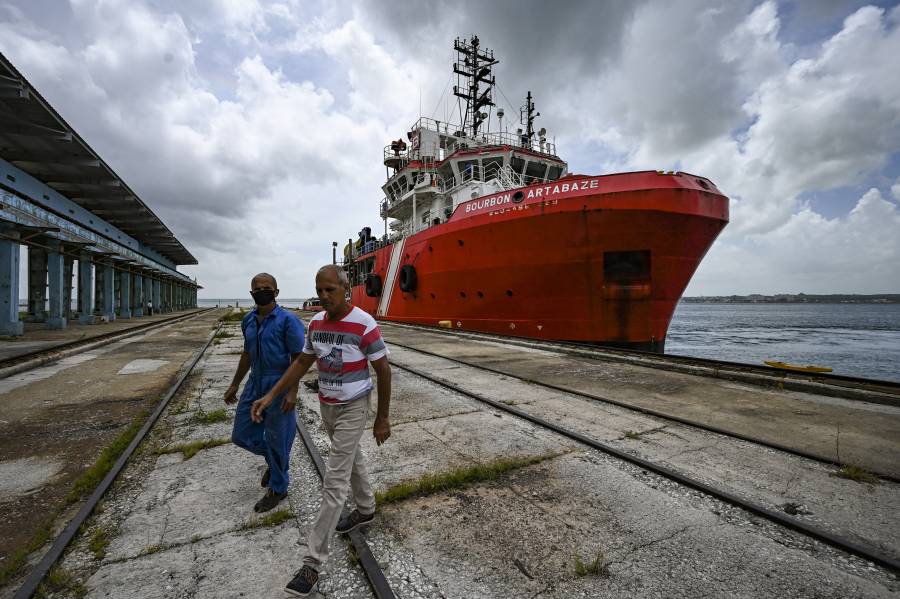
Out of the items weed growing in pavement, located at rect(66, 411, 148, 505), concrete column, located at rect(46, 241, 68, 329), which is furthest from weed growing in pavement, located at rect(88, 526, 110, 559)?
concrete column, located at rect(46, 241, 68, 329)

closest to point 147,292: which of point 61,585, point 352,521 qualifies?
point 61,585

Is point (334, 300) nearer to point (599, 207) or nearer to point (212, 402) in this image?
point (212, 402)

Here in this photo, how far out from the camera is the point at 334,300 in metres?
2.17

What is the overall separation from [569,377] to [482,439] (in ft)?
11.1

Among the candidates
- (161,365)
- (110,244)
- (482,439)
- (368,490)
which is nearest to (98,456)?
(368,490)

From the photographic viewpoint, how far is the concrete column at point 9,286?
11375 mm

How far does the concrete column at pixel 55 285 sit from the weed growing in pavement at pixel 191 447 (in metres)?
16.6

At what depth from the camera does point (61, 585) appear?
1.84 meters

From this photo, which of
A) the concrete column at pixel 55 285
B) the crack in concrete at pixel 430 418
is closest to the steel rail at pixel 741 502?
the crack in concrete at pixel 430 418

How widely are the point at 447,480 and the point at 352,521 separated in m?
0.81

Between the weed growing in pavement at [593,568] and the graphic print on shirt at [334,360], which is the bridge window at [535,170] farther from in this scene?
the weed growing in pavement at [593,568]

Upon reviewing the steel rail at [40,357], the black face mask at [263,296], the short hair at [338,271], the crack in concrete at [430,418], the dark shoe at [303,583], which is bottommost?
the crack in concrete at [430,418]

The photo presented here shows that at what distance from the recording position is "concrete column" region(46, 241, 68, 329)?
14.6 meters

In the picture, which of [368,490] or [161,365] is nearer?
[368,490]
